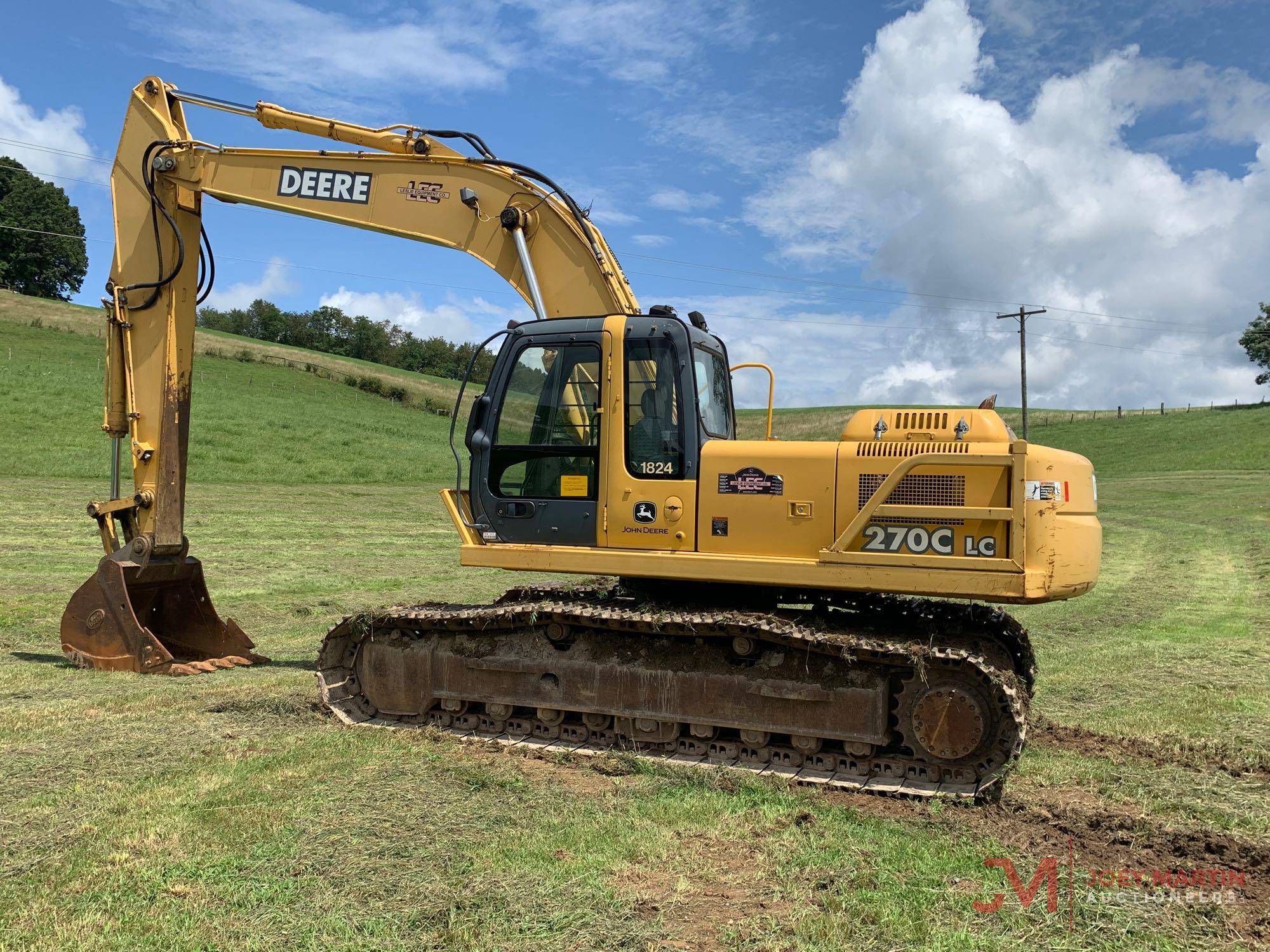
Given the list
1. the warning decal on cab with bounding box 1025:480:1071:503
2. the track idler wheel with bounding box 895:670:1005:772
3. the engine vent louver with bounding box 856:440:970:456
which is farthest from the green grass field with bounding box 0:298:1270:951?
the engine vent louver with bounding box 856:440:970:456

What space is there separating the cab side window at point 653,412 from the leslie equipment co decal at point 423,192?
2.78 metres

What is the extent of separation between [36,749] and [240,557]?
981 centimetres

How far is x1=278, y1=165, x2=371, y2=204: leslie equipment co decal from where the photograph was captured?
8727mm

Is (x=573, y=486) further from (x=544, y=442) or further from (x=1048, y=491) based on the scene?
(x=1048, y=491)

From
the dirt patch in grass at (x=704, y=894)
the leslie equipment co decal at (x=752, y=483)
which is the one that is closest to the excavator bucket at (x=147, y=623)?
the leslie equipment co decal at (x=752, y=483)

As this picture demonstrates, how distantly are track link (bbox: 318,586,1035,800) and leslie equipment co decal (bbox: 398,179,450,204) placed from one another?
12.0 feet

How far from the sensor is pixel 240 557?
15758 millimetres

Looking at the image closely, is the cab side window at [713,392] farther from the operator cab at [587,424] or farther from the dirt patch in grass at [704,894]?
the dirt patch in grass at [704,894]

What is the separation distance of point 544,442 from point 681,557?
1.37m

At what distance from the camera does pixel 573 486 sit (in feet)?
23.0

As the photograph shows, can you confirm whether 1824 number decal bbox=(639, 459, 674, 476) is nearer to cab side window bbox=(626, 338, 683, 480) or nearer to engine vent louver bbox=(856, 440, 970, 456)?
cab side window bbox=(626, 338, 683, 480)

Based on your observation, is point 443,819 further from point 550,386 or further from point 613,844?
point 550,386

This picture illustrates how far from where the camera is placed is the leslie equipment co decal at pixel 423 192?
8.51 metres

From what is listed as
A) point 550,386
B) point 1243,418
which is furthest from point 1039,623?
point 1243,418
